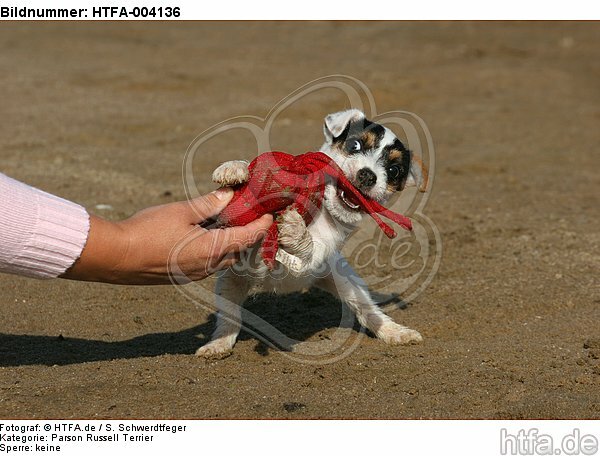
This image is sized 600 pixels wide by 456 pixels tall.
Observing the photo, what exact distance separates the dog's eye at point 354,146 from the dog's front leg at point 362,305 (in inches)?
32.2

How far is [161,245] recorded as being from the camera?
4039mm

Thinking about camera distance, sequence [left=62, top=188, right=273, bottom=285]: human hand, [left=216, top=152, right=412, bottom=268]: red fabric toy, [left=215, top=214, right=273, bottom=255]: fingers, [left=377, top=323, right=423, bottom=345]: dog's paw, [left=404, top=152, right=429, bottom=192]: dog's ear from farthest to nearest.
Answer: [left=377, top=323, right=423, bottom=345]: dog's paw → [left=404, top=152, right=429, bottom=192]: dog's ear → [left=216, top=152, right=412, bottom=268]: red fabric toy → [left=215, top=214, right=273, bottom=255]: fingers → [left=62, top=188, right=273, bottom=285]: human hand

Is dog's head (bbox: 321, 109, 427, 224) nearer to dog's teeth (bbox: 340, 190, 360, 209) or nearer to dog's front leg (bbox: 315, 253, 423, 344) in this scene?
dog's teeth (bbox: 340, 190, 360, 209)

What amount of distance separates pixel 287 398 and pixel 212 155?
231 inches

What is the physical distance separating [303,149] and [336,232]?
5633 mm

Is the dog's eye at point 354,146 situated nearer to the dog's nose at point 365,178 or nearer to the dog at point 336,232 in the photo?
the dog at point 336,232

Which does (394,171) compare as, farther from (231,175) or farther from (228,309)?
(228,309)

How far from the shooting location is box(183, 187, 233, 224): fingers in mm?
4316

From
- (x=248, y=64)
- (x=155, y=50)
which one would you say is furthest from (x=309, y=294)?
(x=155, y=50)

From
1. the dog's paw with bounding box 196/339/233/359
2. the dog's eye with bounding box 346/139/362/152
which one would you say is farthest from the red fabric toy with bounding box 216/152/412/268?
the dog's paw with bounding box 196/339/233/359

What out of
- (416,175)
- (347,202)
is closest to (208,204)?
(347,202)

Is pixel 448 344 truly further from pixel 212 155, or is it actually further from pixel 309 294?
pixel 212 155

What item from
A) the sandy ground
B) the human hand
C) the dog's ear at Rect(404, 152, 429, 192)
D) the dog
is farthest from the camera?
the dog's ear at Rect(404, 152, 429, 192)

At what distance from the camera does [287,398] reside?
4.77 m
